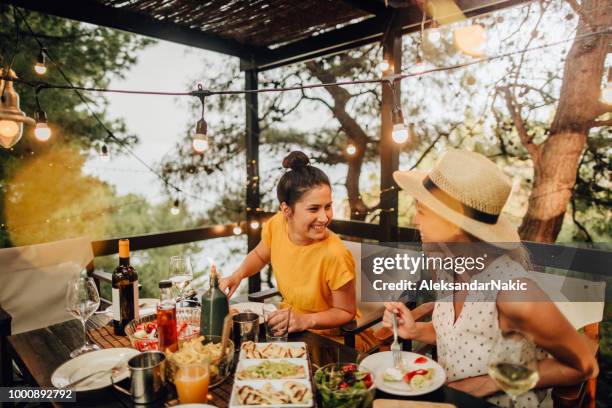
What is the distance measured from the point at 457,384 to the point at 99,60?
4527 mm

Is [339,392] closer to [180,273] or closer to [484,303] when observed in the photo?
[484,303]

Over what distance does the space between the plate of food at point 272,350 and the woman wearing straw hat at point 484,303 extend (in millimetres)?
389

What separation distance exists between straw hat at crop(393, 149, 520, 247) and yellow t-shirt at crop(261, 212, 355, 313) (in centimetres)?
64

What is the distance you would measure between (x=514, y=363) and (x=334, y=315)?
0.92 meters

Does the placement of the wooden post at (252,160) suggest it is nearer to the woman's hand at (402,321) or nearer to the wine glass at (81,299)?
the wine glass at (81,299)

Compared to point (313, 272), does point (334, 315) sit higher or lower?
lower

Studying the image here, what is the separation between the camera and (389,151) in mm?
3135

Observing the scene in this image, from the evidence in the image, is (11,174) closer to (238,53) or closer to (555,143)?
(238,53)

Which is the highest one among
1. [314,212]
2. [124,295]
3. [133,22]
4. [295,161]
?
[133,22]

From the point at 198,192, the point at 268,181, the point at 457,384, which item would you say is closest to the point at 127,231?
the point at 198,192

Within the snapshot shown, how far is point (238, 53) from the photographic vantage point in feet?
13.2

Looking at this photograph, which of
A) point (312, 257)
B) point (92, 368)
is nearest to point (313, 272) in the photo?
point (312, 257)

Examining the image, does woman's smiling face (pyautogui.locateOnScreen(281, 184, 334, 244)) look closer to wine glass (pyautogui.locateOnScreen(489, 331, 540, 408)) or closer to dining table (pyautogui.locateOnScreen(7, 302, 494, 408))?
dining table (pyautogui.locateOnScreen(7, 302, 494, 408))

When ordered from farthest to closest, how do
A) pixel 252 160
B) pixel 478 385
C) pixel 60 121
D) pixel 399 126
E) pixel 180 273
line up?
pixel 252 160 → pixel 60 121 → pixel 399 126 → pixel 180 273 → pixel 478 385
